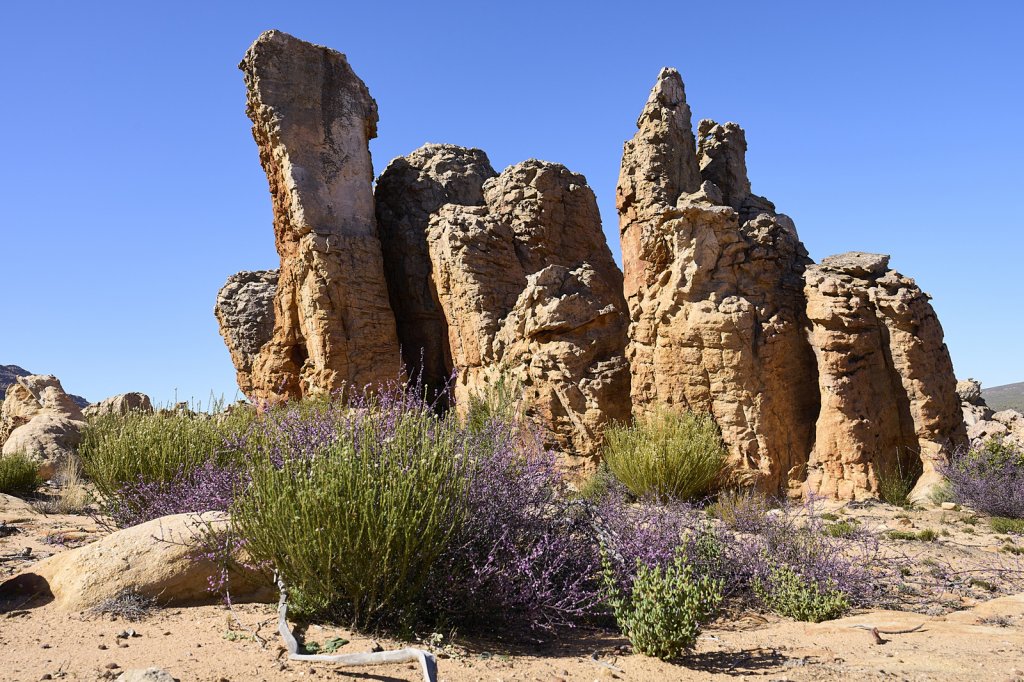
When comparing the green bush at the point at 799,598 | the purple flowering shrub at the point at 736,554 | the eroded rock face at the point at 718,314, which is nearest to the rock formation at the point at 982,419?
the eroded rock face at the point at 718,314

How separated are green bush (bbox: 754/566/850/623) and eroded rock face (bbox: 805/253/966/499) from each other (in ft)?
16.1

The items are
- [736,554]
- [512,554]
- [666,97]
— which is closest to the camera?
[512,554]

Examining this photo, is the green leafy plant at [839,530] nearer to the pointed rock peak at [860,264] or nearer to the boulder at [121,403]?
the pointed rock peak at [860,264]

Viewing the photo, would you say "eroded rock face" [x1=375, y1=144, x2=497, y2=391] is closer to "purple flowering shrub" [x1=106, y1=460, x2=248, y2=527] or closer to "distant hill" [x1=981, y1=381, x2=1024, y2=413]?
"purple flowering shrub" [x1=106, y1=460, x2=248, y2=527]

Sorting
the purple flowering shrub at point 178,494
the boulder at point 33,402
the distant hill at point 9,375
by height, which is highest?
the distant hill at point 9,375

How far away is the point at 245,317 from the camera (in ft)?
68.5

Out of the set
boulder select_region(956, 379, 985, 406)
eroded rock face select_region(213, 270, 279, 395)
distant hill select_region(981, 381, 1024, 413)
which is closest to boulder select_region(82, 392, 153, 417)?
eroded rock face select_region(213, 270, 279, 395)

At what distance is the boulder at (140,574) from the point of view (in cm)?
495

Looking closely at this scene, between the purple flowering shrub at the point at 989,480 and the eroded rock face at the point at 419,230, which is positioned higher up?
the eroded rock face at the point at 419,230

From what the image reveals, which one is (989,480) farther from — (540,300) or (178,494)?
(178,494)

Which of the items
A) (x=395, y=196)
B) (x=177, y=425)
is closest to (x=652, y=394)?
(x=177, y=425)

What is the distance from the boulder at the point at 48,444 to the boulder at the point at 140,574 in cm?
826

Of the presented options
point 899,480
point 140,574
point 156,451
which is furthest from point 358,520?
point 899,480

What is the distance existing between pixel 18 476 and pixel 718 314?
10507 mm
